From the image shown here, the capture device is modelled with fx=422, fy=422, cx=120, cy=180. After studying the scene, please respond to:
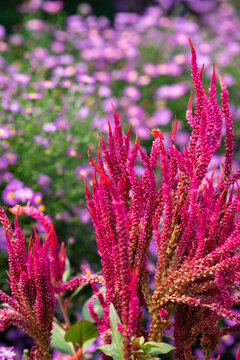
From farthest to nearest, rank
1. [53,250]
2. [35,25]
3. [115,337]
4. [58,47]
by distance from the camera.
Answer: [35,25], [58,47], [53,250], [115,337]

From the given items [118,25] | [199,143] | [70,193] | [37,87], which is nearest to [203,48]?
[118,25]

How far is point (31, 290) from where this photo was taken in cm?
66

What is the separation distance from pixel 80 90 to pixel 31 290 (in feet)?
5.80

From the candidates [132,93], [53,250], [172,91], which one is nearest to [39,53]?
[132,93]

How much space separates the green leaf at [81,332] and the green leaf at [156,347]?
115 mm

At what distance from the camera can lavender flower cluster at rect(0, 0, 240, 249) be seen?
72.4 inches

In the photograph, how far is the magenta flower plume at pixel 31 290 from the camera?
639 millimetres

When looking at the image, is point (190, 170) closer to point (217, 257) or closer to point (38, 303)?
point (217, 257)

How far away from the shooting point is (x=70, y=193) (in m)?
1.80

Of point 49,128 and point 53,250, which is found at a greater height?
point 53,250

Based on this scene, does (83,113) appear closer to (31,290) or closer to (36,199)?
(36,199)

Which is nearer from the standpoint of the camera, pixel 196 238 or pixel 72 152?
pixel 196 238

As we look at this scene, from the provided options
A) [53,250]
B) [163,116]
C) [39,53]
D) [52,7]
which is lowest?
[163,116]

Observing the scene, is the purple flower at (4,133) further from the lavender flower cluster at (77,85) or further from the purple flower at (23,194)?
the purple flower at (23,194)
